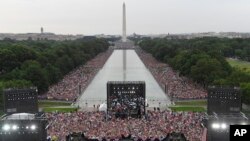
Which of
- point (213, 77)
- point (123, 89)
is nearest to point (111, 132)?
point (123, 89)

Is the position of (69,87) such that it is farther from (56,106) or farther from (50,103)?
(56,106)

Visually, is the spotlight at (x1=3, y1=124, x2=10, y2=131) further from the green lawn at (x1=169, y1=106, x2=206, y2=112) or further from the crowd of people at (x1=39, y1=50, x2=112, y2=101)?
the crowd of people at (x1=39, y1=50, x2=112, y2=101)

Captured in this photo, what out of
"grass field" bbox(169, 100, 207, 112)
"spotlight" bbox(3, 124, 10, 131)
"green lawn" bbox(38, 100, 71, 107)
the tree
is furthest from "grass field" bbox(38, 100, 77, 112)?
"spotlight" bbox(3, 124, 10, 131)

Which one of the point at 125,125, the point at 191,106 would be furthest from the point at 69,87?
the point at 125,125

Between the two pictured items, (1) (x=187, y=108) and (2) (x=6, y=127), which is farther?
(1) (x=187, y=108)

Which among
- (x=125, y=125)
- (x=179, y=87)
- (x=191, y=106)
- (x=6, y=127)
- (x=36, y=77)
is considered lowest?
(x=191, y=106)

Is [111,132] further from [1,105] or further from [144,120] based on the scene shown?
[1,105]

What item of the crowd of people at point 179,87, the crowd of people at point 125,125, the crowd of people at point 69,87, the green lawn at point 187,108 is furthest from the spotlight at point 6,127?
the crowd of people at point 179,87

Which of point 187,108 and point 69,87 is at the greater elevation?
point 69,87
